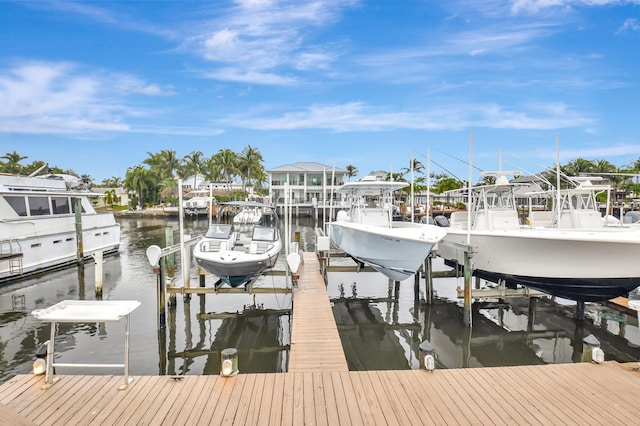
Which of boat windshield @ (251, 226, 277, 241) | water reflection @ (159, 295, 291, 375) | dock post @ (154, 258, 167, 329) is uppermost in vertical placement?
boat windshield @ (251, 226, 277, 241)

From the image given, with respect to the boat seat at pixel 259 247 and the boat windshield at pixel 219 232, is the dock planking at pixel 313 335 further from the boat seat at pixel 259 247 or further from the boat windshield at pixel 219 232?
the boat windshield at pixel 219 232

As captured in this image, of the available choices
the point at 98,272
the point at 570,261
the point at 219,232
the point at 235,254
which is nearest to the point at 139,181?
the point at 98,272

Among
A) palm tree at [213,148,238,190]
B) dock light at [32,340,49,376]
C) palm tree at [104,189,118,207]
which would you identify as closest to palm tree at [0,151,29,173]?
palm tree at [104,189,118,207]

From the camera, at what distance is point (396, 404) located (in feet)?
16.0

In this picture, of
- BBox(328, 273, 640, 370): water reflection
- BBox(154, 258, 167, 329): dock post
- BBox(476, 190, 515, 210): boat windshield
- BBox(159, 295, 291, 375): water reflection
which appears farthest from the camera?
BBox(476, 190, 515, 210): boat windshield

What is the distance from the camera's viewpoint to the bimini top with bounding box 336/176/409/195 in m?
13.6

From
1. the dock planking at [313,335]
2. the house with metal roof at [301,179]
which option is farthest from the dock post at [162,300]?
the house with metal roof at [301,179]

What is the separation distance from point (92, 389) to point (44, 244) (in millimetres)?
17151

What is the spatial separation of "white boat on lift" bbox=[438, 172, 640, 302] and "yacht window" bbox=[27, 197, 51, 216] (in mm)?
20522

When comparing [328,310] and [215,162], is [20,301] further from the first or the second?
[215,162]

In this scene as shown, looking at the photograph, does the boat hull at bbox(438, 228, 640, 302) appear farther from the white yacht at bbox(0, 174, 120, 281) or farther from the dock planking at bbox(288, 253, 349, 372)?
the white yacht at bbox(0, 174, 120, 281)

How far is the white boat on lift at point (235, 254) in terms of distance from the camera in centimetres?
1053

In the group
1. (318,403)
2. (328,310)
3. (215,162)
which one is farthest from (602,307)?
(215,162)

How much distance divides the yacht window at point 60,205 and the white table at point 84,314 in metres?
18.6
